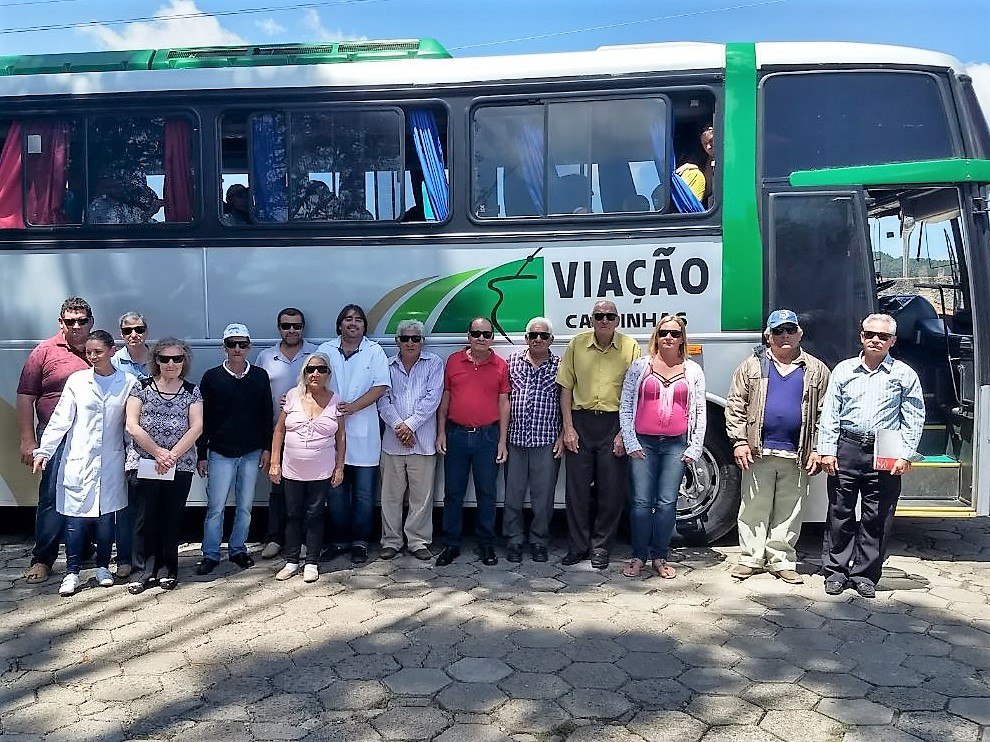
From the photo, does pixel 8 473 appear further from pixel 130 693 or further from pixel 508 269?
pixel 508 269

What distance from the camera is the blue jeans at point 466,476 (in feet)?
20.4

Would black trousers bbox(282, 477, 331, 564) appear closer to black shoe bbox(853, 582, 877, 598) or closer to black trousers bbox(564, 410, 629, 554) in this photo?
black trousers bbox(564, 410, 629, 554)

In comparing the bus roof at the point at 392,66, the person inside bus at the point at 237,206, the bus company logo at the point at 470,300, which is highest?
the bus roof at the point at 392,66

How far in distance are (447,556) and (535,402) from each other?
4.19ft

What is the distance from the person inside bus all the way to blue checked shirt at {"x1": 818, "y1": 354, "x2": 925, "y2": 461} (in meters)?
4.29

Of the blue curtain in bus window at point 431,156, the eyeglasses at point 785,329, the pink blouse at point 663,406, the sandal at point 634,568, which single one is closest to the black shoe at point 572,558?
the sandal at point 634,568

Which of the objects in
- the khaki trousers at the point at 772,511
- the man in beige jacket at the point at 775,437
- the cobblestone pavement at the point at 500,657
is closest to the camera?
the cobblestone pavement at the point at 500,657

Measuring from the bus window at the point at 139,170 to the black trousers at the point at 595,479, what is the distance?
3.35 m

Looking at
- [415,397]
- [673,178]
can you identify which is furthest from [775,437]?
[415,397]

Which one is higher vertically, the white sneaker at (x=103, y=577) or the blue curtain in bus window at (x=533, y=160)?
the blue curtain in bus window at (x=533, y=160)

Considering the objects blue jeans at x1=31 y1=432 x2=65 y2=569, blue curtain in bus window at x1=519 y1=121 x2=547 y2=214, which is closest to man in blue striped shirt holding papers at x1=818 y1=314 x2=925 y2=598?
blue curtain in bus window at x1=519 y1=121 x2=547 y2=214

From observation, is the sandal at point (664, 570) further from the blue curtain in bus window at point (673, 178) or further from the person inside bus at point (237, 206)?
the person inside bus at point (237, 206)

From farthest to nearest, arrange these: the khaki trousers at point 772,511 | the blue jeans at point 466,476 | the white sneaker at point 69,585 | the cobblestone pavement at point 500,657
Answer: the blue jeans at point 466,476 → the khaki trousers at point 772,511 → the white sneaker at point 69,585 → the cobblestone pavement at point 500,657

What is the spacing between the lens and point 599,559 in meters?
6.07
